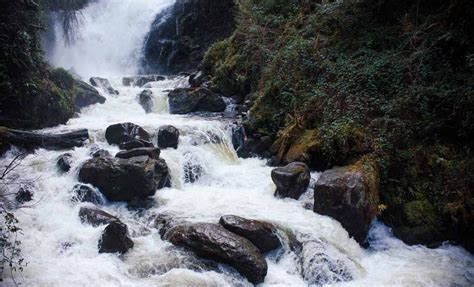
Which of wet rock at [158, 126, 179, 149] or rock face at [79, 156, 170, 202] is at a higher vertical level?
wet rock at [158, 126, 179, 149]

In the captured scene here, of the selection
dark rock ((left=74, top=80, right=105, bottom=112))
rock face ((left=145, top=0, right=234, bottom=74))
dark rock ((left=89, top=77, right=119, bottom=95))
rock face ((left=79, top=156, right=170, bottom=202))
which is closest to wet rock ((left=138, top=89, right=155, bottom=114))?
dark rock ((left=74, top=80, right=105, bottom=112))

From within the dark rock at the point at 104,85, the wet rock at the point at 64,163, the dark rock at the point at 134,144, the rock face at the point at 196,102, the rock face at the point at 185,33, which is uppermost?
the rock face at the point at 185,33

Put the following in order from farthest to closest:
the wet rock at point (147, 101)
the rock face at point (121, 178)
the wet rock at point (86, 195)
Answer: the wet rock at point (147, 101), the rock face at point (121, 178), the wet rock at point (86, 195)

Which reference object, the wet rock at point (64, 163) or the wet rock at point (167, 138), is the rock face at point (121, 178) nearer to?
the wet rock at point (64, 163)

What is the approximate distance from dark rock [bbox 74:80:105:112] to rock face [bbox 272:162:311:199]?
33.0 feet

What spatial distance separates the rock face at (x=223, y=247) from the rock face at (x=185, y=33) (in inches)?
687

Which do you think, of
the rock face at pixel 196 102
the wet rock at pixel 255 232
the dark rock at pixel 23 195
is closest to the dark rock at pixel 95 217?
the dark rock at pixel 23 195

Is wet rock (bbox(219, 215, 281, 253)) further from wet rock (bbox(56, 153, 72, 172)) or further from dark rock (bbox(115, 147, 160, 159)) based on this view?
wet rock (bbox(56, 153, 72, 172))

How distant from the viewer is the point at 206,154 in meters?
11.0

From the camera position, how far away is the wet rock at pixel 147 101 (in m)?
16.0

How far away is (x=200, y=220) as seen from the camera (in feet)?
24.2

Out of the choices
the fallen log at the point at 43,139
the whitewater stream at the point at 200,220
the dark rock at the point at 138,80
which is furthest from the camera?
the dark rock at the point at 138,80

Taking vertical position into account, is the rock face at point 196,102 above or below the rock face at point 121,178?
above

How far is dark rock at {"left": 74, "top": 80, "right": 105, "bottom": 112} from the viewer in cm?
1555
